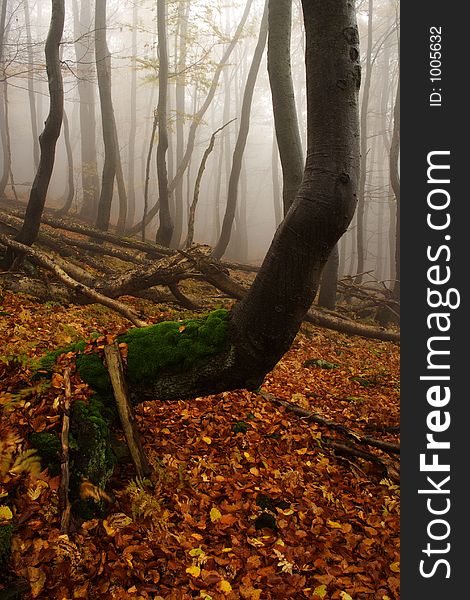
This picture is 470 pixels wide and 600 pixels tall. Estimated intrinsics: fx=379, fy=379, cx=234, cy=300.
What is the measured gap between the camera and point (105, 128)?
12.5 meters

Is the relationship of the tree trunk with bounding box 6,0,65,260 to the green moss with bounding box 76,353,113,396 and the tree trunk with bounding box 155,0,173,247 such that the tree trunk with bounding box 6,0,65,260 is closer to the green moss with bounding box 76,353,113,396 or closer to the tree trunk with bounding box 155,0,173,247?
the tree trunk with bounding box 155,0,173,247

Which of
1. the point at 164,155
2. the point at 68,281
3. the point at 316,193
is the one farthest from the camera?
the point at 164,155

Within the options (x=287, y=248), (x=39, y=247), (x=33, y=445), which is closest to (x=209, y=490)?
(x=33, y=445)

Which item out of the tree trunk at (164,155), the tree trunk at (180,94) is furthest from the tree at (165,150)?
the tree trunk at (180,94)

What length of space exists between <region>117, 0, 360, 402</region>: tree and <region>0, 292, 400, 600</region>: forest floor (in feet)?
4.49

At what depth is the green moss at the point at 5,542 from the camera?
2.36 meters

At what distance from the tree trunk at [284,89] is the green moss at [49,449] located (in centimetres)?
622

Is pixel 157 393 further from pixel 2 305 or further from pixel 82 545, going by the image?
pixel 2 305

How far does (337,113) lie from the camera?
9.11ft

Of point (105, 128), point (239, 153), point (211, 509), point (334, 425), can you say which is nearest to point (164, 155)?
point (105, 128)

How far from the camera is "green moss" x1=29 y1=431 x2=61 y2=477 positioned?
2.95m

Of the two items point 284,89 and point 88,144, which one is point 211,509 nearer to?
point 284,89

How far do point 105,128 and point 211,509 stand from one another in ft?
41.2

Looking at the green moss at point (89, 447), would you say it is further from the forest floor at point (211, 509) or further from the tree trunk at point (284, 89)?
the tree trunk at point (284, 89)
